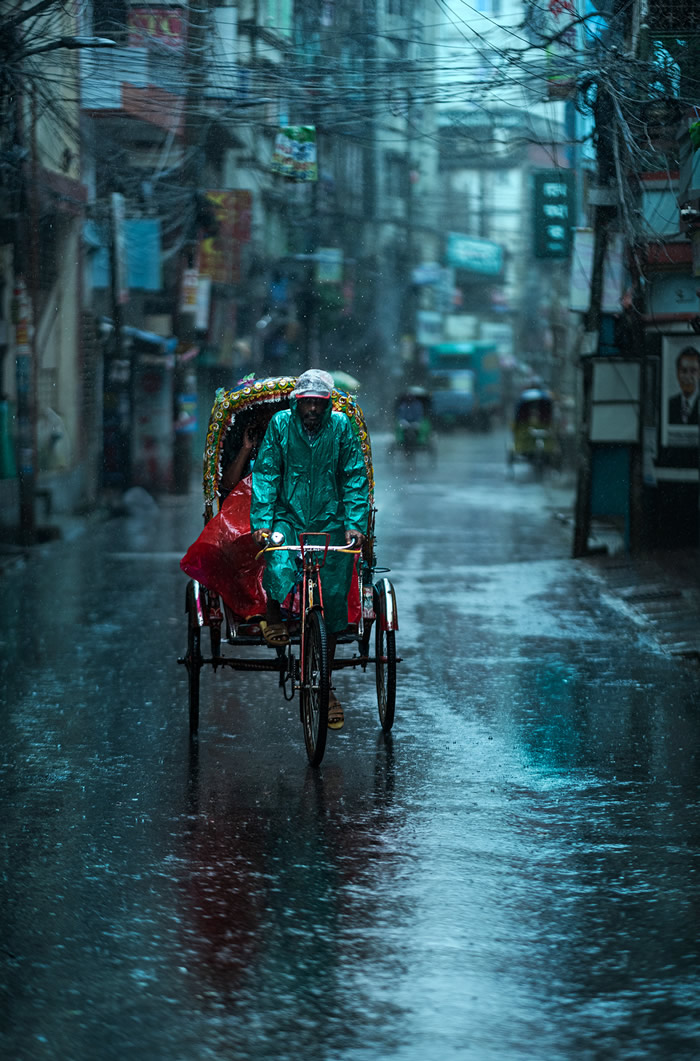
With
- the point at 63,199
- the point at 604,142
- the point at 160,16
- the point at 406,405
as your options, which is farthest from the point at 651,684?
the point at 406,405

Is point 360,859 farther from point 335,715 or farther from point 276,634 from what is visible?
point 276,634

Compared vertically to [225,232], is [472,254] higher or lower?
higher

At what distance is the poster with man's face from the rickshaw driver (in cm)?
908

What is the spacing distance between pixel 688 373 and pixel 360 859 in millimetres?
11192

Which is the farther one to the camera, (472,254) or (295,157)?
(472,254)

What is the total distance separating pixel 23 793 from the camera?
641 centimetres

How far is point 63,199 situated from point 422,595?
11.9 metres

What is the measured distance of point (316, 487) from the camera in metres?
7.21

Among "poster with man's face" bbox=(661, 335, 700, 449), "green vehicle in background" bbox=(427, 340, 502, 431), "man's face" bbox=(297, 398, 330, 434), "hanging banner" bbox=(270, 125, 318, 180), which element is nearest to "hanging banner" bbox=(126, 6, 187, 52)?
"hanging banner" bbox=(270, 125, 318, 180)

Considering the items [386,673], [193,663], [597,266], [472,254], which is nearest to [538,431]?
[597,266]

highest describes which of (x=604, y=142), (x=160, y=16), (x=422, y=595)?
(x=160, y=16)

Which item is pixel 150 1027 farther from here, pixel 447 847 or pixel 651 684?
pixel 651 684

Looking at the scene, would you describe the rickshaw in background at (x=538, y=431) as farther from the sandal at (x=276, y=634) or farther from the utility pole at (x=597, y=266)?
the sandal at (x=276, y=634)

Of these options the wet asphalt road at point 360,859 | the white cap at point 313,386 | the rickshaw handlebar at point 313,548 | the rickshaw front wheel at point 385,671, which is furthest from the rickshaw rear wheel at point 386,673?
the white cap at point 313,386
